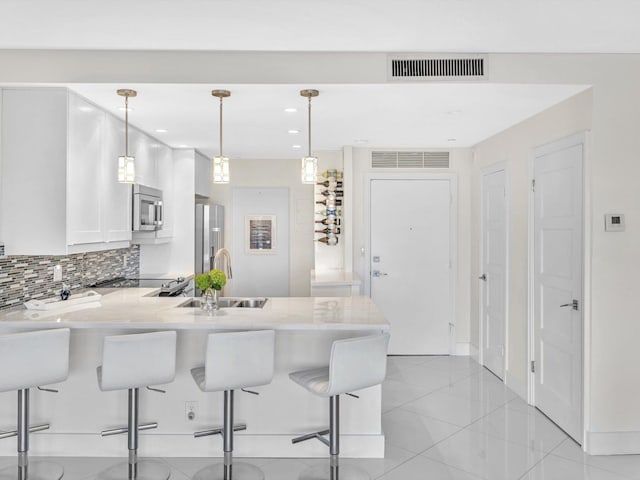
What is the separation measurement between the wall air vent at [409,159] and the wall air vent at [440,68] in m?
2.38

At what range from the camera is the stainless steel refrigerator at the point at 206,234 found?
5.80m

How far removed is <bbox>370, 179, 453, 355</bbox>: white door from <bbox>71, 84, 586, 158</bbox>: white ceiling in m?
0.64

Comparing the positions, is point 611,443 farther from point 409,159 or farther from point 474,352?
point 409,159

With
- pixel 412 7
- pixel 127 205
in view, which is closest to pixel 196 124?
pixel 127 205

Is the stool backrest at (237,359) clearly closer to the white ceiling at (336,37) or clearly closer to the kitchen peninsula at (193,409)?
the kitchen peninsula at (193,409)

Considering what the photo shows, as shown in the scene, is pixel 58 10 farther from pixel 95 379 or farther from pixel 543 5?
pixel 543 5

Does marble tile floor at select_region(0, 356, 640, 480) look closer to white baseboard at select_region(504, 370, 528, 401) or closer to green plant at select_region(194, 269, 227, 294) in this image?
white baseboard at select_region(504, 370, 528, 401)

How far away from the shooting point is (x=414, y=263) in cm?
562

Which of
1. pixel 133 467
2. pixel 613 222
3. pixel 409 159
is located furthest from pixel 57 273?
pixel 613 222

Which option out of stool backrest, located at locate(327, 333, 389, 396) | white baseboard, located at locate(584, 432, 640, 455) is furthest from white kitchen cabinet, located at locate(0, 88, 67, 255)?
white baseboard, located at locate(584, 432, 640, 455)

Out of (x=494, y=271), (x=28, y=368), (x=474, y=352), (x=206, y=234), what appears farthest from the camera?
(x=206, y=234)

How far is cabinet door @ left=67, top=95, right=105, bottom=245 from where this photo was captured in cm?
339

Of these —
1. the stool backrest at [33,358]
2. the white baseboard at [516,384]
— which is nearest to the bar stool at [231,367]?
the stool backrest at [33,358]

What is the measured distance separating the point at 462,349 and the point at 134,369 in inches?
156
